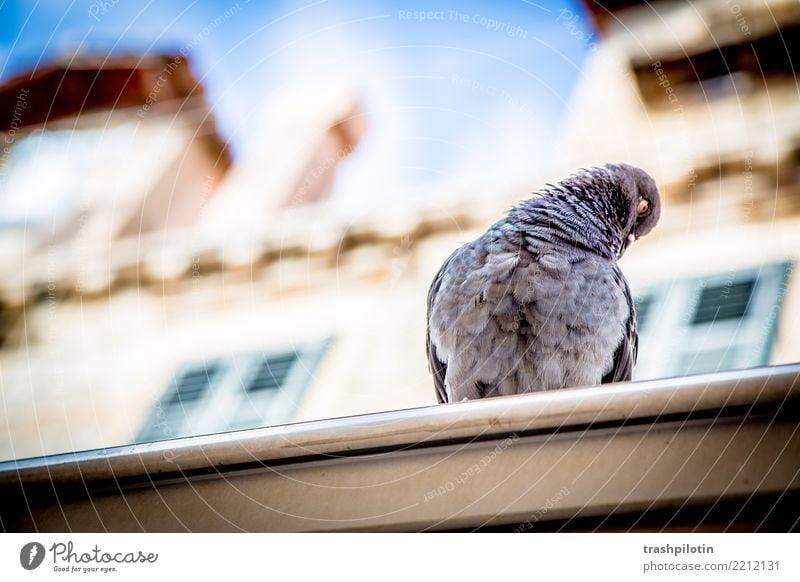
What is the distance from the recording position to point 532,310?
1.00 metres

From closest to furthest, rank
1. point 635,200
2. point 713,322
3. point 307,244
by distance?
point 635,200 → point 713,322 → point 307,244

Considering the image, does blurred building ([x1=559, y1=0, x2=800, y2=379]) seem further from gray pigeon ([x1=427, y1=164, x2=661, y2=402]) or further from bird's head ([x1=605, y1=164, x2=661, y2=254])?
gray pigeon ([x1=427, y1=164, x2=661, y2=402])

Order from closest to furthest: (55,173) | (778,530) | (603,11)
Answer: (778,530), (55,173), (603,11)

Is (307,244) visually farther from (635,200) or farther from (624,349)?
(624,349)

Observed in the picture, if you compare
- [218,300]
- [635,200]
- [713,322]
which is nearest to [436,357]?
[635,200]

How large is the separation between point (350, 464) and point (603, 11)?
1.42 meters

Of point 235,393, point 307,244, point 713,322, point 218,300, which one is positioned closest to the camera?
point 713,322

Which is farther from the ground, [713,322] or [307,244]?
[307,244]

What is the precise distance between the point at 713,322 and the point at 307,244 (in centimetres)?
115

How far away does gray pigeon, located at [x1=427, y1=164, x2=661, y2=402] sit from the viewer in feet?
3.31

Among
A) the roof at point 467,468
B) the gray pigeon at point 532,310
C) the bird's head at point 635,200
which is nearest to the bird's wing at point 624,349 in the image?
the gray pigeon at point 532,310
